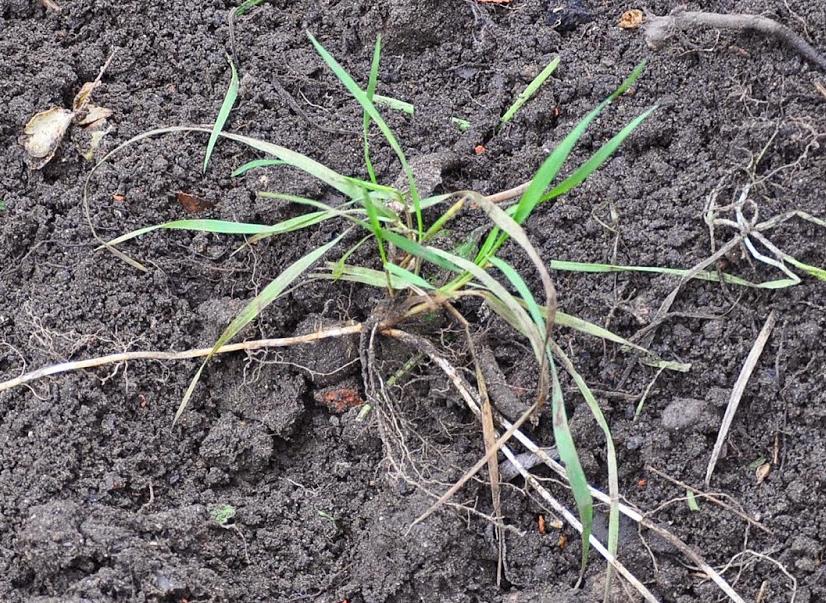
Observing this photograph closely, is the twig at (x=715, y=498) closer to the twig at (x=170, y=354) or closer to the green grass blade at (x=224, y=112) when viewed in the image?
the twig at (x=170, y=354)

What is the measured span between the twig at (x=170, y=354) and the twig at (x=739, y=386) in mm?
583

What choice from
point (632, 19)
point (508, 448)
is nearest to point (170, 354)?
point (508, 448)

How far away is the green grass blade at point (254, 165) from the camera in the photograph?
1395mm

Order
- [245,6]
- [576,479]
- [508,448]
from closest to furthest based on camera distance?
1. [576,479]
2. [508,448]
3. [245,6]

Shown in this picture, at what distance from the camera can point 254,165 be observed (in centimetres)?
141

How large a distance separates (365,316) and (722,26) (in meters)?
0.77

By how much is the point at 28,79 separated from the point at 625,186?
112 centimetres

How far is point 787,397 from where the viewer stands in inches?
51.6

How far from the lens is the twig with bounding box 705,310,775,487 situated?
131 centimetres

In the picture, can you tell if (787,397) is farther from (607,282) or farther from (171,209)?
(171,209)

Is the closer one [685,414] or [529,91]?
[685,414]

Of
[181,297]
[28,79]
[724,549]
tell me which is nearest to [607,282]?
[724,549]

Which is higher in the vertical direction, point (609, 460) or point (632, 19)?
point (632, 19)

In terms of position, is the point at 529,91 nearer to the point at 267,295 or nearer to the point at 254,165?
the point at 254,165
